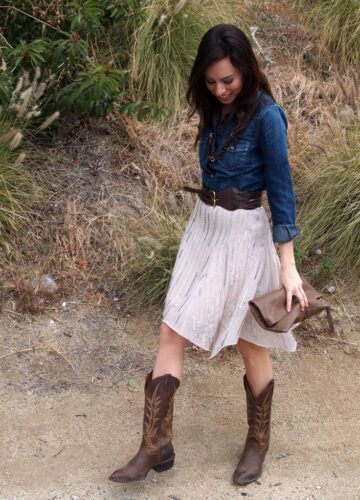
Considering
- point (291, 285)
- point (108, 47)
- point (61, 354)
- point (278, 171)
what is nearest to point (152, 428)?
point (291, 285)

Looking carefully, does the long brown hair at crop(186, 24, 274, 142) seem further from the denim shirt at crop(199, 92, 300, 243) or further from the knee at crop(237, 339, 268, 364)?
the knee at crop(237, 339, 268, 364)

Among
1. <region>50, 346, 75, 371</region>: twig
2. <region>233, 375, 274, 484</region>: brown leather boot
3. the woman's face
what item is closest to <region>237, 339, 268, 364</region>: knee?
<region>233, 375, 274, 484</region>: brown leather boot

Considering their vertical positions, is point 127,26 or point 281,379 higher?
point 127,26

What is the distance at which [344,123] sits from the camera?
17.7ft

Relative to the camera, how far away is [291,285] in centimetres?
304

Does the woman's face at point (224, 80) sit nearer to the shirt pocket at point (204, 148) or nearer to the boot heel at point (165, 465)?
the shirt pocket at point (204, 148)

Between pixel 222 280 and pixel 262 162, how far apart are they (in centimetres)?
48

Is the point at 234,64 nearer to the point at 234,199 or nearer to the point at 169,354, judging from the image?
the point at 234,199

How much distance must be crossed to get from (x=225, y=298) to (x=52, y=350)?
1532 mm

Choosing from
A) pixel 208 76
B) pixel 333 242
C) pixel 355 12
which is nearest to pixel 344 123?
pixel 333 242

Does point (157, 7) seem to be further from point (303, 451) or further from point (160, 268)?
point (303, 451)

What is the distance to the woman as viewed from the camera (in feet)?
9.78

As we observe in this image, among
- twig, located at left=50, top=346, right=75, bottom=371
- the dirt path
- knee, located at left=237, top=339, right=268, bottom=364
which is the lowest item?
twig, located at left=50, top=346, right=75, bottom=371

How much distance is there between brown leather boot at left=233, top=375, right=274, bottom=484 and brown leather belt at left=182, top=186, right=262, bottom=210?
754mm
